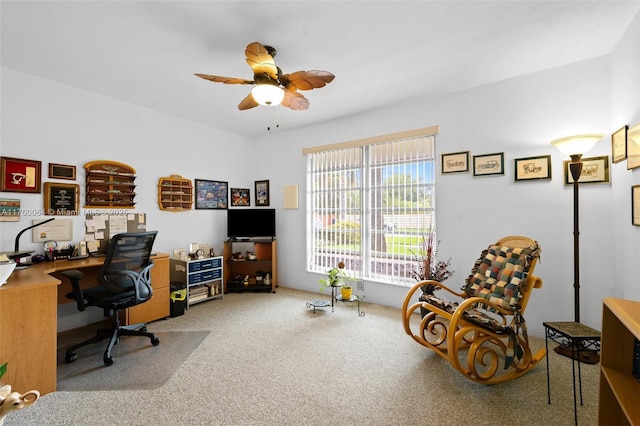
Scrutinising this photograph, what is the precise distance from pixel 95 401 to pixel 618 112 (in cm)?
462

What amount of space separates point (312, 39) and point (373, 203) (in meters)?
2.23

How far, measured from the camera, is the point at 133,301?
255cm

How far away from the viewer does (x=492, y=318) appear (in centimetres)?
228

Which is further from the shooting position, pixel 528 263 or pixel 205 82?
pixel 205 82

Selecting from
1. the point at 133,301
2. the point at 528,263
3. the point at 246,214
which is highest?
the point at 246,214

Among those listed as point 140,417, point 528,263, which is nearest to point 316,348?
point 140,417

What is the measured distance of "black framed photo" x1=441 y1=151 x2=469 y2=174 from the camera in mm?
3186

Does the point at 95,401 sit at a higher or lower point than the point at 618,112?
lower

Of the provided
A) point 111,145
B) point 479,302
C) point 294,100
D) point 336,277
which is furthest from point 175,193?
point 479,302

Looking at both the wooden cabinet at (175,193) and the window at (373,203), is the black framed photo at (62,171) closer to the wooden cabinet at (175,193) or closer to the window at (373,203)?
the wooden cabinet at (175,193)

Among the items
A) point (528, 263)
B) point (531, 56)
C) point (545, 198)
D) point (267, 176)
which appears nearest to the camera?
point (528, 263)

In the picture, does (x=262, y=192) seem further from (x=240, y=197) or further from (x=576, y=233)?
(x=576, y=233)

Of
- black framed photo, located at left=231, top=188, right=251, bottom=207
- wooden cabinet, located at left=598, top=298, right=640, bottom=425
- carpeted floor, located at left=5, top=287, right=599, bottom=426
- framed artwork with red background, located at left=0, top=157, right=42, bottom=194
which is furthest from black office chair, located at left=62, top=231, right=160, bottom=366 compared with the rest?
wooden cabinet, located at left=598, top=298, right=640, bottom=425

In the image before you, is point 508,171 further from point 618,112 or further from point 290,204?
point 290,204
